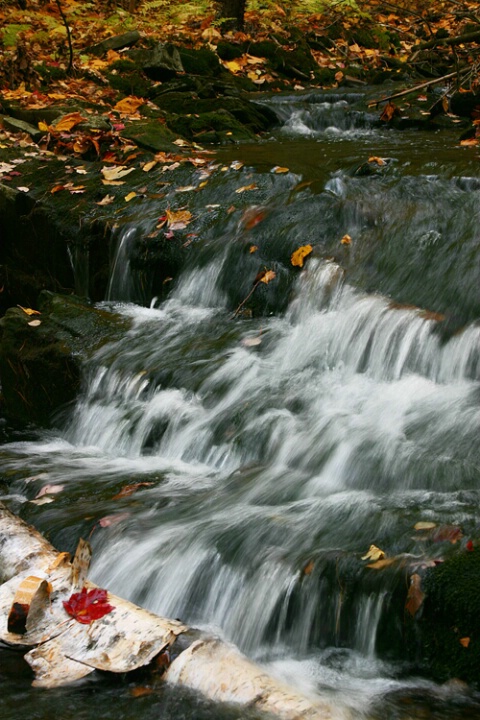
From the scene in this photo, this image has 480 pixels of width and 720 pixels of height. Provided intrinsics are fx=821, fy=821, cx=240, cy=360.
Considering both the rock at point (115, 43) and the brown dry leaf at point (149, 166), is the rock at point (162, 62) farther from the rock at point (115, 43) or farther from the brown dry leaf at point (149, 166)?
the brown dry leaf at point (149, 166)

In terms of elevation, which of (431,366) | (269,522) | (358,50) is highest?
(358,50)

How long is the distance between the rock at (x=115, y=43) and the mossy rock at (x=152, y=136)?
155 inches

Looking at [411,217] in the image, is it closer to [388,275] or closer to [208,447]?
[388,275]

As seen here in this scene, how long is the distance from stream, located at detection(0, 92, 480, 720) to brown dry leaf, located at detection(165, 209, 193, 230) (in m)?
0.16

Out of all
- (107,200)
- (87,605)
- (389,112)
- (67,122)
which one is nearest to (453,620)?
(87,605)

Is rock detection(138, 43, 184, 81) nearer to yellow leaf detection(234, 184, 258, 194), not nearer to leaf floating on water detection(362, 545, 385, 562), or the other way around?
yellow leaf detection(234, 184, 258, 194)

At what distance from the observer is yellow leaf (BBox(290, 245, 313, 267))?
20.5ft

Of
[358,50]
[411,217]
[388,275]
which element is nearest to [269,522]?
[388,275]

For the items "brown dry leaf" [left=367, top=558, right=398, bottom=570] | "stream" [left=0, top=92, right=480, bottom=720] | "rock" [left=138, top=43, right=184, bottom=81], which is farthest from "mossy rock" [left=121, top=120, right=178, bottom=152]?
"brown dry leaf" [left=367, top=558, right=398, bottom=570]

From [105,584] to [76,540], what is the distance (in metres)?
0.35

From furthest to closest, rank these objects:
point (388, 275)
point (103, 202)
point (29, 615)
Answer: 1. point (103, 202)
2. point (388, 275)
3. point (29, 615)

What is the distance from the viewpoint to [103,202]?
7766 millimetres

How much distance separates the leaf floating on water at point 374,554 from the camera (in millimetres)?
3443

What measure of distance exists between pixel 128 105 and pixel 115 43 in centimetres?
301
